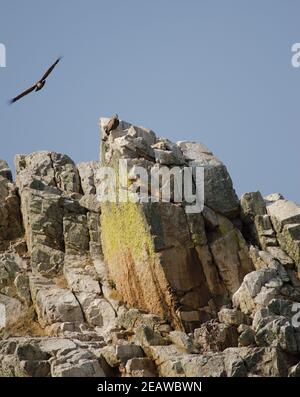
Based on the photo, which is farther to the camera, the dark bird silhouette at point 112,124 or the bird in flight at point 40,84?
the dark bird silhouette at point 112,124

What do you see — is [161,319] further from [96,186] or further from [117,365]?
[96,186]

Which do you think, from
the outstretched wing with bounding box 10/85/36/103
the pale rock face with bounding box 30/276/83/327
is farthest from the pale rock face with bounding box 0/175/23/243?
the outstretched wing with bounding box 10/85/36/103

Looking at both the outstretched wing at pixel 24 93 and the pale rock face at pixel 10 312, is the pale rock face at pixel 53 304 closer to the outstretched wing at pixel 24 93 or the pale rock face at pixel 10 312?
the pale rock face at pixel 10 312

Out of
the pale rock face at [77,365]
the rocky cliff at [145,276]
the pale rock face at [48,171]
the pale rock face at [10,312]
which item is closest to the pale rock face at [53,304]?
the rocky cliff at [145,276]

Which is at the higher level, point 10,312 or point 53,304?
point 53,304

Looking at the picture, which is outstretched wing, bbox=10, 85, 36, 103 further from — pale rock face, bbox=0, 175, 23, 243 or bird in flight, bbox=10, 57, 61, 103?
pale rock face, bbox=0, 175, 23, 243

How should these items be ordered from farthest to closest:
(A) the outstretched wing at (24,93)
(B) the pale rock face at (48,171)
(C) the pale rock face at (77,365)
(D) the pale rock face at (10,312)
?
(B) the pale rock face at (48,171) < (D) the pale rock face at (10,312) < (A) the outstretched wing at (24,93) < (C) the pale rock face at (77,365)

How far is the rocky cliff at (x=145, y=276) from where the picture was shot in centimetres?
5531

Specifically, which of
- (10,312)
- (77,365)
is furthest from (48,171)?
(77,365)

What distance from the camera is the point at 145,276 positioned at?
61438mm

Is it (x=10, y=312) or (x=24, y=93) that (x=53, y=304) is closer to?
(x=10, y=312)

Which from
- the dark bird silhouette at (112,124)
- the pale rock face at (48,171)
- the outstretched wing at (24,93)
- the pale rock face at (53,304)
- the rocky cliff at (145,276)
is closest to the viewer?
the rocky cliff at (145,276)

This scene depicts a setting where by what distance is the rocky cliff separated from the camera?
5531cm
